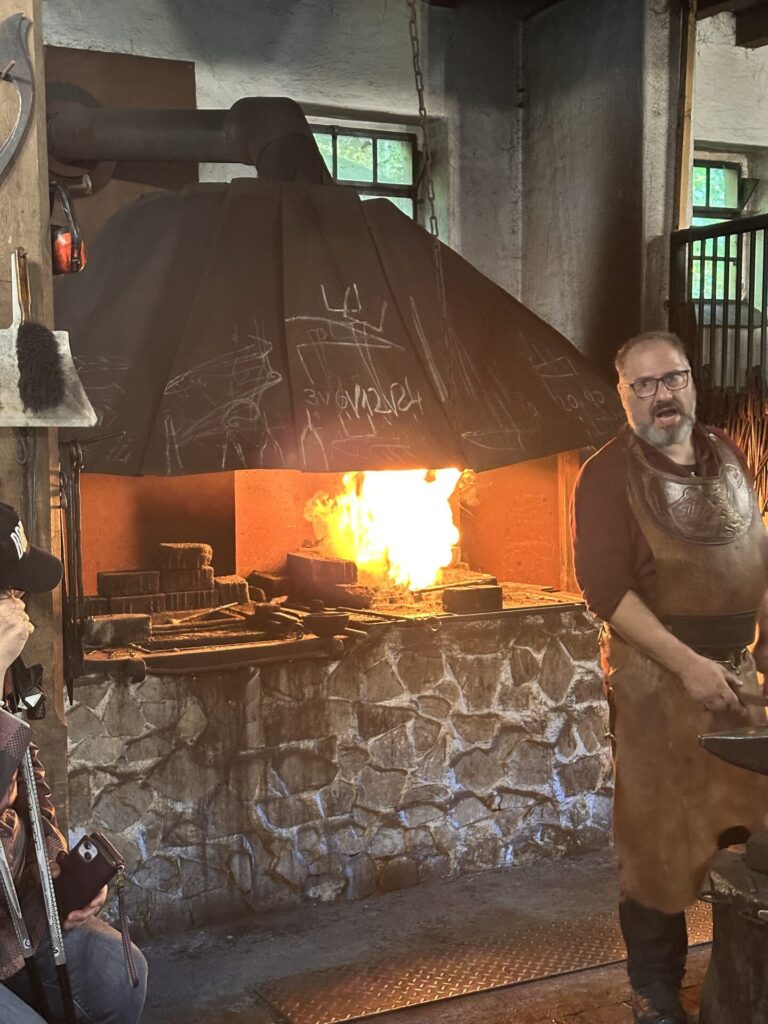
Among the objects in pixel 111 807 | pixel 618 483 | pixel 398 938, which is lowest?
pixel 398 938

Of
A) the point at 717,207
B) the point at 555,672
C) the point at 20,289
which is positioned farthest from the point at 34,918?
the point at 717,207

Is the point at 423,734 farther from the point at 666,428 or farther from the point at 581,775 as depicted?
the point at 666,428

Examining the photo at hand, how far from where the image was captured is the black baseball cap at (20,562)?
3.18 m

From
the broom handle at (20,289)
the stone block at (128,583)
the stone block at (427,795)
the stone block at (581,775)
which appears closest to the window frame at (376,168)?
the stone block at (128,583)

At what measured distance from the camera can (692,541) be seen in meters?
4.24

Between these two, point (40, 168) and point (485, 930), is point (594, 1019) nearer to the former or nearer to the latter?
point (485, 930)

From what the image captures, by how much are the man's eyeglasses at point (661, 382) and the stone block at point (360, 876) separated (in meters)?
2.71

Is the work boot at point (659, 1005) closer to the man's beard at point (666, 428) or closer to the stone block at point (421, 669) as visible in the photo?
the man's beard at point (666, 428)

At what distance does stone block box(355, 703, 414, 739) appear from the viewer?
5848mm

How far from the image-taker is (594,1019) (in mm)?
4520

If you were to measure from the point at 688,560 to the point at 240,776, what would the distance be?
238cm

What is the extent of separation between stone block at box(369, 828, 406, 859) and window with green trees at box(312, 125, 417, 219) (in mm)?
3707

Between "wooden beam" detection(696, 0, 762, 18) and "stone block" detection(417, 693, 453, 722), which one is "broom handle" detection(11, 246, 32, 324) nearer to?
"stone block" detection(417, 693, 453, 722)

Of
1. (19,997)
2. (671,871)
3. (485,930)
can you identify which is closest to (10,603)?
(19,997)
